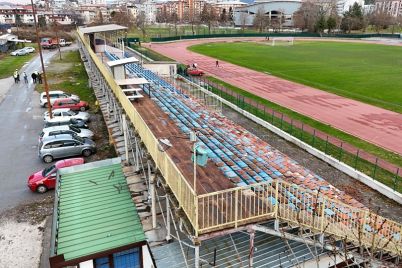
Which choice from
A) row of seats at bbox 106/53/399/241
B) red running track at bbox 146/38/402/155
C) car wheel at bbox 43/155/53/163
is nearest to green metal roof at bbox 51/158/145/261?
row of seats at bbox 106/53/399/241

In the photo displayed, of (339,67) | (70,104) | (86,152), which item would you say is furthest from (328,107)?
(339,67)

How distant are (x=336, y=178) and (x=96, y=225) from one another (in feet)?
41.4

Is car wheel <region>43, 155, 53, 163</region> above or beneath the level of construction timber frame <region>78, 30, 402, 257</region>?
beneath

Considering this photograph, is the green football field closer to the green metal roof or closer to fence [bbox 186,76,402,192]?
fence [bbox 186,76,402,192]

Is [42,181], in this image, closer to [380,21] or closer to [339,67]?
[339,67]

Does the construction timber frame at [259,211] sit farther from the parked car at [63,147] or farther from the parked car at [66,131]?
the parked car at [66,131]

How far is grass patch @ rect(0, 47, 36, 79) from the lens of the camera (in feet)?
179

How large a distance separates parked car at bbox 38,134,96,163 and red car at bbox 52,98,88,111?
9.56 metres

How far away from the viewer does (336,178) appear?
19.5 metres

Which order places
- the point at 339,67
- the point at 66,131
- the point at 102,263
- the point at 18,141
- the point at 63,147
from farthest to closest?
the point at 339,67 → the point at 18,141 → the point at 66,131 → the point at 63,147 → the point at 102,263

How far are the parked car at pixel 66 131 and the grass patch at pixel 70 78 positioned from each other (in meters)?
8.68

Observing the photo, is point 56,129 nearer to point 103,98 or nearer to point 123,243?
point 103,98

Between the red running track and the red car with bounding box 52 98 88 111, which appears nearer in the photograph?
the red running track

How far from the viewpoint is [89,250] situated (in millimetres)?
11414
